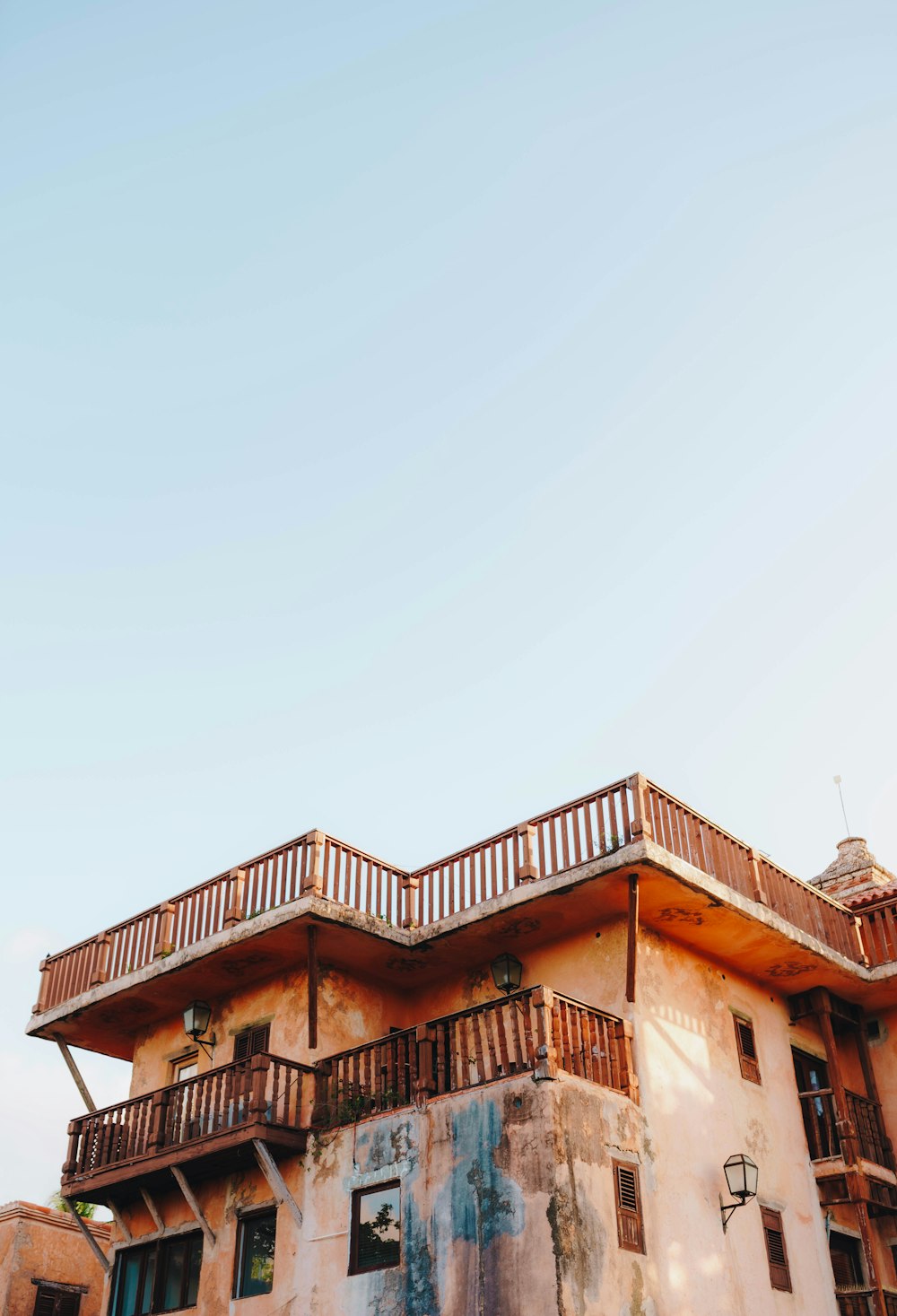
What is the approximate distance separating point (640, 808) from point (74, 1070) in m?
11.8

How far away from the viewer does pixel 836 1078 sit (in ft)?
69.6

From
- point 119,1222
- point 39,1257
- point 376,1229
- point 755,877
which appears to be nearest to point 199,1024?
point 119,1222

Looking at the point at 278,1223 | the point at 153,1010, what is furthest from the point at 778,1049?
the point at 153,1010

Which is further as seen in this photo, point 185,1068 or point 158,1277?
point 185,1068

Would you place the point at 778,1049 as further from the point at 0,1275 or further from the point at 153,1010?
the point at 0,1275

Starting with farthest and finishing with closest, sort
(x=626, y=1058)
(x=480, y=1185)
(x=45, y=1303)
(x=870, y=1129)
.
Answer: (x=45, y=1303)
(x=870, y=1129)
(x=626, y=1058)
(x=480, y=1185)

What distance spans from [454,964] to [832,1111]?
261 inches

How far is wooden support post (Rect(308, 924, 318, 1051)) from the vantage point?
1988cm

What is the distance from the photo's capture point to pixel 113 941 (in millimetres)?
Result: 22922

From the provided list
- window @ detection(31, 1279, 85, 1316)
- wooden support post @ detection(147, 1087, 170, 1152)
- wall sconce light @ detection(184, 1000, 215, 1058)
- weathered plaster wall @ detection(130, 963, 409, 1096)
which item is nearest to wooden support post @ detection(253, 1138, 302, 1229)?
weathered plaster wall @ detection(130, 963, 409, 1096)

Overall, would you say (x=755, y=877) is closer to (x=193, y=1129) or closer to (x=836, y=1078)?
(x=836, y=1078)

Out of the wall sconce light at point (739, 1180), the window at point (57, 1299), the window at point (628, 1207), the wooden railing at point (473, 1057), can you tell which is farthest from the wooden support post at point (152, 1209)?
the wall sconce light at point (739, 1180)

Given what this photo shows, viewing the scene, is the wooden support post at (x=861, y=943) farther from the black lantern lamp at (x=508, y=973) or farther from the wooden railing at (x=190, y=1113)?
the wooden railing at (x=190, y=1113)

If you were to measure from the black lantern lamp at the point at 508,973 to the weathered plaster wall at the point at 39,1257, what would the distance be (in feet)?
36.6
